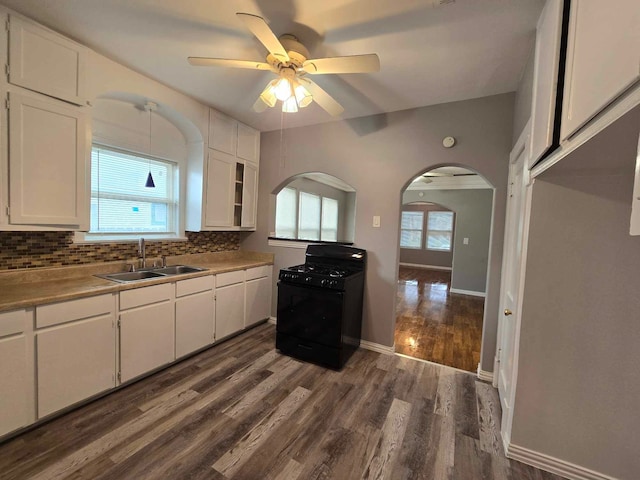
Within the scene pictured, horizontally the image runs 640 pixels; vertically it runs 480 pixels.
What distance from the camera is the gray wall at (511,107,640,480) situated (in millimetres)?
1499

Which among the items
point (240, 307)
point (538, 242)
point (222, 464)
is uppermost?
point (538, 242)

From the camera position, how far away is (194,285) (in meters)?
2.75

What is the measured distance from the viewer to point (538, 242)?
1.67 metres

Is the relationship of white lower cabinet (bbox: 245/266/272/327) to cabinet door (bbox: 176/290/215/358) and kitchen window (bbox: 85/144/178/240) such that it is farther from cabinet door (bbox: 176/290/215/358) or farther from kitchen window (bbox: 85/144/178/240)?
kitchen window (bbox: 85/144/178/240)

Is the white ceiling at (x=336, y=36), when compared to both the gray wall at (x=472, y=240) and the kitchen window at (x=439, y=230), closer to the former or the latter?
the gray wall at (x=472, y=240)

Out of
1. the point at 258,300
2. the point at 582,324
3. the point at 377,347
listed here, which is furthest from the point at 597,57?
the point at 258,300

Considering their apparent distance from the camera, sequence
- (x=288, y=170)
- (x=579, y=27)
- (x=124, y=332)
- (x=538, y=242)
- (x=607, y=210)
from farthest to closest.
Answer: (x=288, y=170)
(x=124, y=332)
(x=538, y=242)
(x=607, y=210)
(x=579, y=27)

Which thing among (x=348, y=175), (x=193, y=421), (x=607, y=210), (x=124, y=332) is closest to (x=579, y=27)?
(x=607, y=210)

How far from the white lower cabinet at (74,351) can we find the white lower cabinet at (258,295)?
1522 millimetres

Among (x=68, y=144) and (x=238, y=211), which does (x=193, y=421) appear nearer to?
(x=68, y=144)

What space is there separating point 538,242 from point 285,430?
80.3 inches

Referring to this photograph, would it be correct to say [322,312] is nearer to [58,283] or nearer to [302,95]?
[302,95]

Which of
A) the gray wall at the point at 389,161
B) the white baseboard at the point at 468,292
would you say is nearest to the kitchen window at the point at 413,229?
the white baseboard at the point at 468,292

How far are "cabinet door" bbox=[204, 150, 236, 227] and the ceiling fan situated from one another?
1.39 metres
